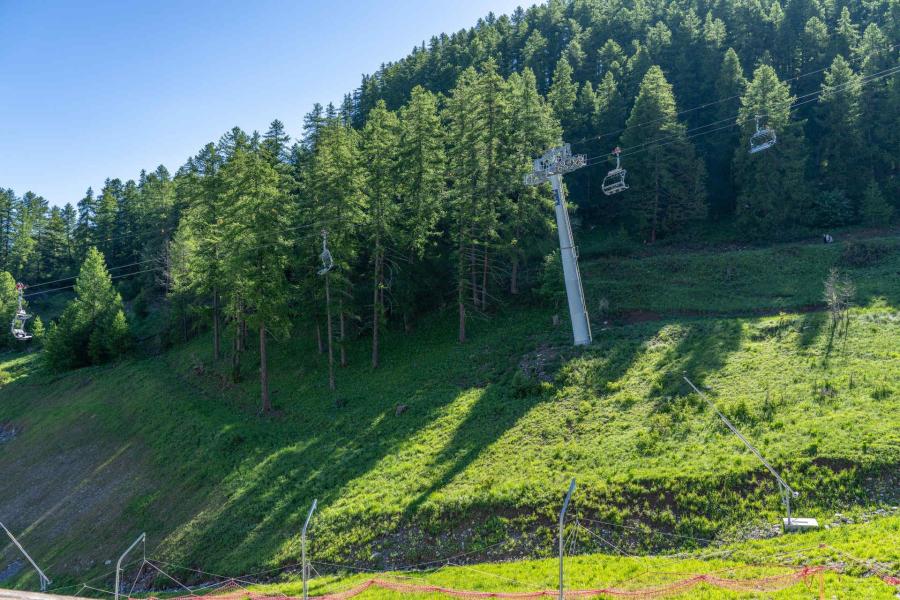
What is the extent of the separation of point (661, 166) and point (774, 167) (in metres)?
Answer: 8.14

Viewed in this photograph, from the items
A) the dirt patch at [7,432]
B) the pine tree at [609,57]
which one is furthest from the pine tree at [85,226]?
the pine tree at [609,57]

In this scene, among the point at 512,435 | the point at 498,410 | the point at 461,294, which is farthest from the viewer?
the point at 461,294

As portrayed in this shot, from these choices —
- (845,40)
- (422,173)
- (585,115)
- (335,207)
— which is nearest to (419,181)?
(422,173)

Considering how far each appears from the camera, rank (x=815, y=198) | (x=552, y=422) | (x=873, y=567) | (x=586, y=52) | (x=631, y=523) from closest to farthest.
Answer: (x=873, y=567) < (x=631, y=523) < (x=552, y=422) < (x=815, y=198) < (x=586, y=52)

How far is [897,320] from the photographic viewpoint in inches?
973

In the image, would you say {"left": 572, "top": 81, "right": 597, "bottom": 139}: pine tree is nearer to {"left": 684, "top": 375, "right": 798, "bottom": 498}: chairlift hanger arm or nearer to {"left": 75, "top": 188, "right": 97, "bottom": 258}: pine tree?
{"left": 684, "top": 375, "right": 798, "bottom": 498}: chairlift hanger arm

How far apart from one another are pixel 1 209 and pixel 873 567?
356 ft

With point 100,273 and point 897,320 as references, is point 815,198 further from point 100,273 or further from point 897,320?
point 100,273

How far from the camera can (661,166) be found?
4600 cm

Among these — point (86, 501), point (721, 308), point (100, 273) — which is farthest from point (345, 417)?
point (100, 273)

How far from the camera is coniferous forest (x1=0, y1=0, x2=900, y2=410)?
108 feet

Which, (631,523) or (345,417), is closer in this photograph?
(631,523)

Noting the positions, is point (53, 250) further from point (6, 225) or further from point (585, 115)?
point (585, 115)

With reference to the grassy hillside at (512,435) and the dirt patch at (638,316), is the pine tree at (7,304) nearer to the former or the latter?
the grassy hillside at (512,435)
